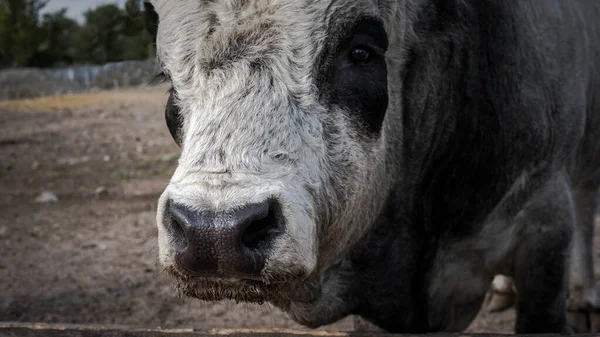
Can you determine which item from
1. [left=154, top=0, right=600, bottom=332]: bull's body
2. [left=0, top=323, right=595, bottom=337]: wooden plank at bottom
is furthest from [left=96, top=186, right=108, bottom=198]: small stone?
[left=0, top=323, right=595, bottom=337]: wooden plank at bottom

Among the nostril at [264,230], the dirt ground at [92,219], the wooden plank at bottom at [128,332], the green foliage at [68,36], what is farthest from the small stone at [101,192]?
the nostril at [264,230]

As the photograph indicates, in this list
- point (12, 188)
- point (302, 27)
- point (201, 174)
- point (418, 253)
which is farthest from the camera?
point (12, 188)

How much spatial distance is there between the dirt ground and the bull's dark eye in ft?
3.78

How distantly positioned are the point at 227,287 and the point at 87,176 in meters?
7.97

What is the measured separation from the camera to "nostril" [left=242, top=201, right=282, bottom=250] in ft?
6.90

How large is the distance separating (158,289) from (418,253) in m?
2.78

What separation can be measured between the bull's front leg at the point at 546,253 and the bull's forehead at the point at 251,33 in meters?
1.51

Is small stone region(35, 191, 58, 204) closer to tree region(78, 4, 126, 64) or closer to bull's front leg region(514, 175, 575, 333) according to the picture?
tree region(78, 4, 126, 64)

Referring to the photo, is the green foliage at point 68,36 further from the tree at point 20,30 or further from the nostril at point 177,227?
the nostril at point 177,227

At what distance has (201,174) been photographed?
7.20 ft

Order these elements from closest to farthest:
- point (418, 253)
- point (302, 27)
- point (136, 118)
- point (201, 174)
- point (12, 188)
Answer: point (201, 174) < point (302, 27) < point (418, 253) < point (12, 188) < point (136, 118)

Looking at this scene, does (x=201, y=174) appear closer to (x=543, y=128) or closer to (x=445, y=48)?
(x=445, y=48)

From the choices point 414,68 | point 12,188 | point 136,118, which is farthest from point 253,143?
point 136,118

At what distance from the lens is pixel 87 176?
9797mm
